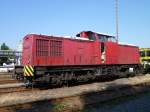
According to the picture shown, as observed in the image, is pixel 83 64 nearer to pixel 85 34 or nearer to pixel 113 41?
pixel 85 34

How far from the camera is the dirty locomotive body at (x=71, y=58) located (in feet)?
57.4

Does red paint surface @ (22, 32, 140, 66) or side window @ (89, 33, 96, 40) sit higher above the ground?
side window @ (89, 33, 96, 40)

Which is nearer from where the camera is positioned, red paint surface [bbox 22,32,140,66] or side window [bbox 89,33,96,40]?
red paint surface [bbox 22,32,140,66]

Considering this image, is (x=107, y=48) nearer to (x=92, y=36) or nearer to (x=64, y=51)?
(x=92, y=36)

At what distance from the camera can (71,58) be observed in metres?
19.7

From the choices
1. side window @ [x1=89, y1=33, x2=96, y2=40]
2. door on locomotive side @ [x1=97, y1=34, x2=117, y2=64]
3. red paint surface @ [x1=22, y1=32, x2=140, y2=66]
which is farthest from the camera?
door on locomotive side @ [x1=97, y1=34, x2=117, y2=64]

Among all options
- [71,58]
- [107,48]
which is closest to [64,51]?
[71,58]

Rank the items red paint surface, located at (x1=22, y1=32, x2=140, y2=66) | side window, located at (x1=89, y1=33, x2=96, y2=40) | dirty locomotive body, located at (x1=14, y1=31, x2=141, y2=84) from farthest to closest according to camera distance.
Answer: side window, located at (x1=89, y1=33, x2=96, y2=40), red paint surface, located at (x1=22, y1=32, x2=140, y2=66), dirty locomotive body, located at (x1=14, y1=31, x2=141, y2=84)

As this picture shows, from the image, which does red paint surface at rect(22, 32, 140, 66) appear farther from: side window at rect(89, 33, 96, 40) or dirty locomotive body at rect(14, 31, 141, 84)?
side window at rect(89, 33, 96, 40)

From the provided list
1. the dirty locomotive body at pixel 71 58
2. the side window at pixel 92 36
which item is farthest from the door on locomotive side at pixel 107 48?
the side window at pixel 92 36

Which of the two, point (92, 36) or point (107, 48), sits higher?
point (92, 36)

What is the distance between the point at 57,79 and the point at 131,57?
1098 centimetres

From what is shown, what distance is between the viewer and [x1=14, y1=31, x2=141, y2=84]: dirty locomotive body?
17484 mm

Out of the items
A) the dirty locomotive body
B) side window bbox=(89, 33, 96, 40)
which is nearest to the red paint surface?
the dirty locomotive body
